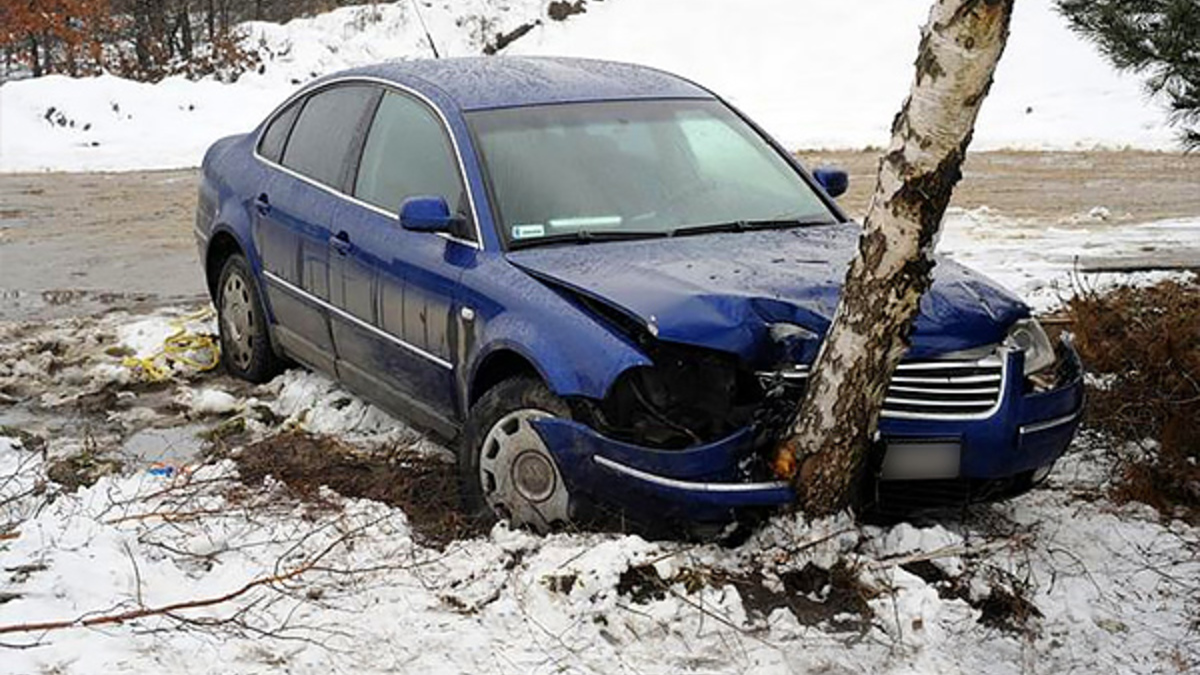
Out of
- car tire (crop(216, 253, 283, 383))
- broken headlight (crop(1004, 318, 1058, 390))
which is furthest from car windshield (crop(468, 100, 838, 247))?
car tire (crop(216, 253, 283, 383))

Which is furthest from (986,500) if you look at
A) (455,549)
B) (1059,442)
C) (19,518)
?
(19,518)

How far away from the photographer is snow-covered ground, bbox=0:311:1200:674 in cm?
407

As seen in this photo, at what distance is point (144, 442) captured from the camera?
6664mm

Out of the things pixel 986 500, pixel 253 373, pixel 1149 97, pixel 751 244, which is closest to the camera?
pixel 986 500

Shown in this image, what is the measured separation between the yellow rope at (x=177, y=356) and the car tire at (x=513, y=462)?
10.1 feet

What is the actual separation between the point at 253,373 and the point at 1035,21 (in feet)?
79.0

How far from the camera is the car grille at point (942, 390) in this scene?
482 centimetres

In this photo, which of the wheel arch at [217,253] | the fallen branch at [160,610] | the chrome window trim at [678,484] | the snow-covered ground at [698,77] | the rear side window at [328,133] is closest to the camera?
the fallen branch at [160,610]

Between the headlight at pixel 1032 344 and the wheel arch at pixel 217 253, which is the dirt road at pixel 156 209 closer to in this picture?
the wheel arch at pixel 217 253

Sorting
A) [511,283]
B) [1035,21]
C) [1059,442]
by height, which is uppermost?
[511,283]

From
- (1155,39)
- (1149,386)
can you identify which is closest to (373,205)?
(1149,386)

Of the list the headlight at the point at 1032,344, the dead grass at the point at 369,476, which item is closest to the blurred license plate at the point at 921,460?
the headlight at the point at 1032,344

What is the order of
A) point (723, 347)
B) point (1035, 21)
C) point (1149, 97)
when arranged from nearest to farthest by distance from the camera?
1. point (723, 347)
2. point (1149, 97)
3. point (1035, 21)

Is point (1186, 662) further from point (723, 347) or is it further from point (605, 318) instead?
point (605, 318)
